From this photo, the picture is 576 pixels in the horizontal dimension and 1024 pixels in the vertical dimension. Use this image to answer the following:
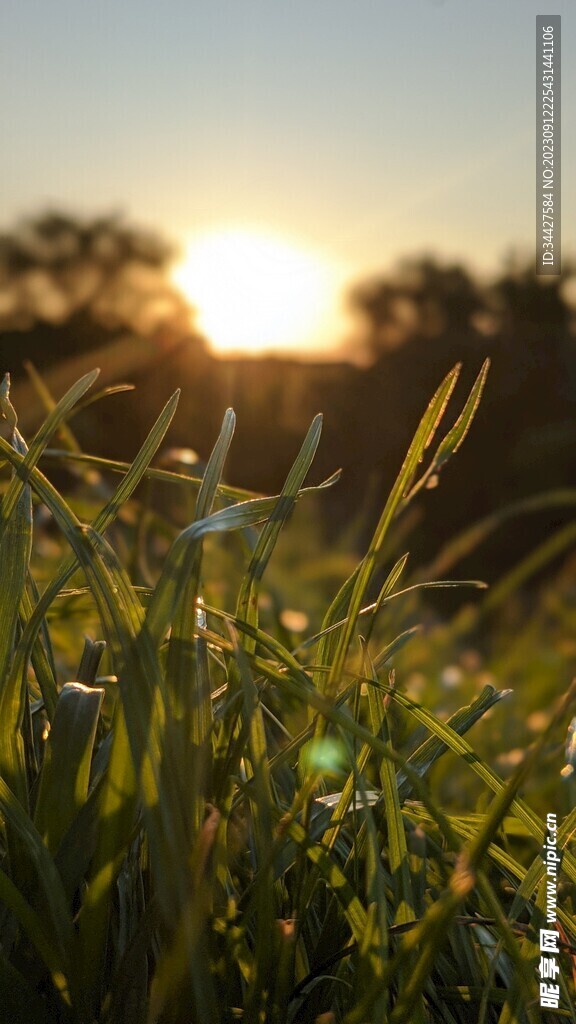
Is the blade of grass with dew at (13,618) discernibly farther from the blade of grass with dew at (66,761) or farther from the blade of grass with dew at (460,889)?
the blade of grass with dew at (460,889)

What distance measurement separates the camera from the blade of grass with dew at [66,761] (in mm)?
289

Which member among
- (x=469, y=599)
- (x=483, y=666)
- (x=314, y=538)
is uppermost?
(x=314, y=538)

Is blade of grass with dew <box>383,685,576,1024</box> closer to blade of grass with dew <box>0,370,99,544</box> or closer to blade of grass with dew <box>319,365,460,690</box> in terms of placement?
blade of grass with dew <box>319,365,460,690</box>

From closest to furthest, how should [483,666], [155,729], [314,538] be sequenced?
[155,729], [483,666], [314,538]

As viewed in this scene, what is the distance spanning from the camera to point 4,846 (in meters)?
0.34

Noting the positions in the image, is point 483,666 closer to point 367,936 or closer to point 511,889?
point 511,889

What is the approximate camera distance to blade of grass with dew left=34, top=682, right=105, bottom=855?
0.95ft

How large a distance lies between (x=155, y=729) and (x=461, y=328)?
102 inches

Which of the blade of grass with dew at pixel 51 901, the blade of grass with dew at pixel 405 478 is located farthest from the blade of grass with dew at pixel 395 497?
the blade of grass with dew at pixel 51 901

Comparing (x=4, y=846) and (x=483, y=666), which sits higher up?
(x=4, y=846)

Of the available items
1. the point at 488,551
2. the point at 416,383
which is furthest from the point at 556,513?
the point at 416,383

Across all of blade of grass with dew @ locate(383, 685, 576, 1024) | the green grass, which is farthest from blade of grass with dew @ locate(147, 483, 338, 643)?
blade of grass with dew @ locate(383, 685, 576, 1024)

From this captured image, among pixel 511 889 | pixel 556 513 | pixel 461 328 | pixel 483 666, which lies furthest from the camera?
pixel 461 328

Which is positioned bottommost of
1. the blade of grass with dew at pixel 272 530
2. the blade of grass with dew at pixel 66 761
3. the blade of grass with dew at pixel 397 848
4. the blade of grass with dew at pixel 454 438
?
the blade of grass with dew at pixel 397 848
